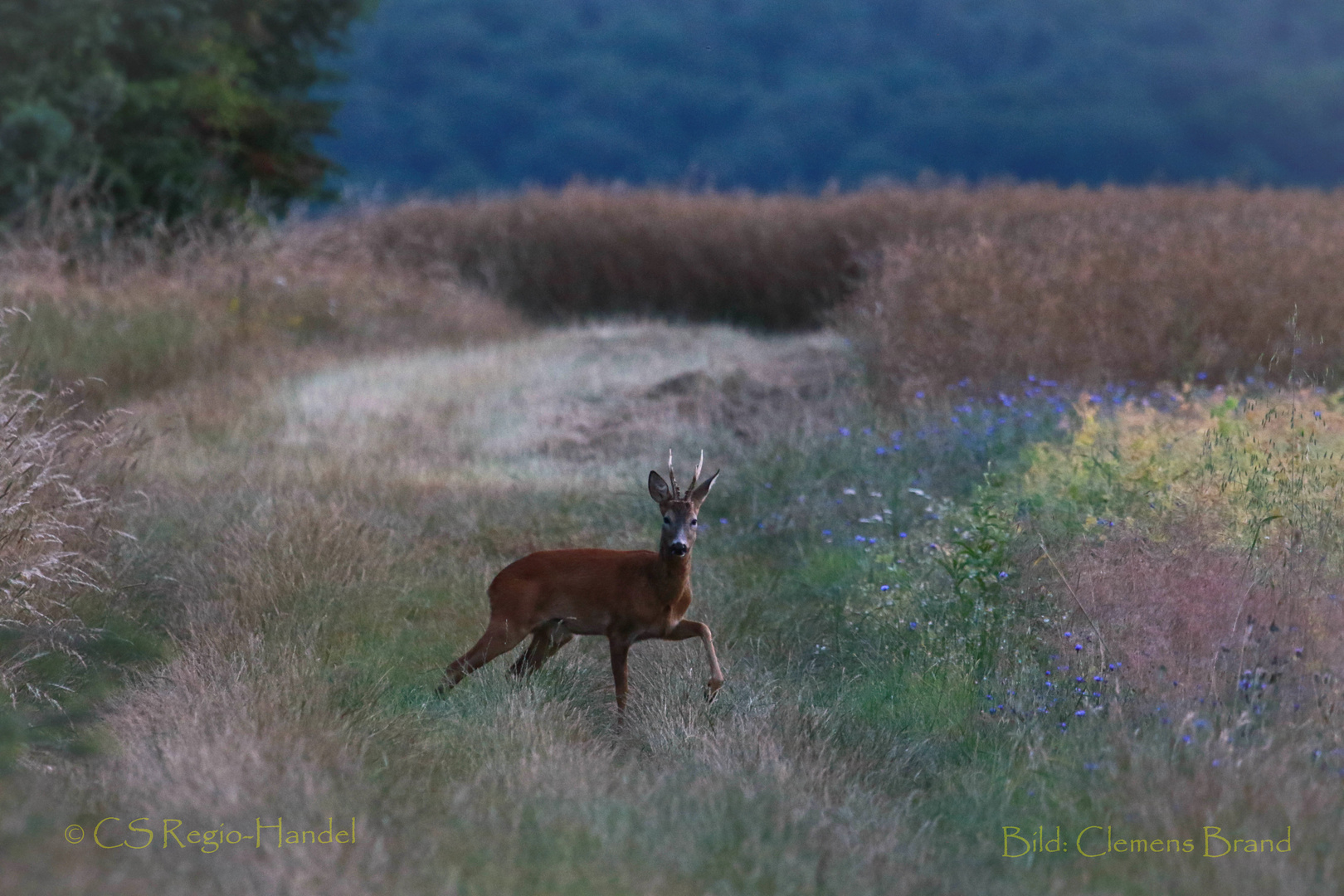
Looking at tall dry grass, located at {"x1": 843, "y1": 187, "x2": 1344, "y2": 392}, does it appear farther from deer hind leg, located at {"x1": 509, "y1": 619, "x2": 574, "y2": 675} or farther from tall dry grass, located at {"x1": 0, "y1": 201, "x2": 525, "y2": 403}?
tall dry grass, located at {"x1": 0, "y1": 201, "x2": 525, "y2": 403}

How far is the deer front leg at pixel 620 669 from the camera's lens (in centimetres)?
503

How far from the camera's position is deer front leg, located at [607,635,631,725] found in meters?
5.03

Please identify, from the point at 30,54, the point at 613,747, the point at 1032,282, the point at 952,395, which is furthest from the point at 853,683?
the point at 30,54


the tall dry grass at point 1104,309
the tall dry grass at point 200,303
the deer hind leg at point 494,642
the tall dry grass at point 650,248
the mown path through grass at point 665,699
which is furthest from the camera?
the tall dry grass at point 650,248

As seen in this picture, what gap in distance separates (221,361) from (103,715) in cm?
928

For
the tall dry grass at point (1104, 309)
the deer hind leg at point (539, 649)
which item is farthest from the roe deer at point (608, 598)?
the tall dry grass at point (1104, 309)

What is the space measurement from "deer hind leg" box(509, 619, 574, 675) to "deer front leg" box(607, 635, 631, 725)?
367 millimetres

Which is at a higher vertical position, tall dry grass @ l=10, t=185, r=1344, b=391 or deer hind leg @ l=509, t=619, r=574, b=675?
tall dry grass @ l=10, t=185, r=1344, b=391

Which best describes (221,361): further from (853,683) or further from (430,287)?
(853,683)

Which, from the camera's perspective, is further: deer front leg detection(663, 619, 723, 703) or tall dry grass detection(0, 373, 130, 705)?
tall dry grass detection(0, 373, 130, 705)

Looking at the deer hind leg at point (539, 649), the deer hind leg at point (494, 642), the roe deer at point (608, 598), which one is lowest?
the deer hind leg at point (539, 649)

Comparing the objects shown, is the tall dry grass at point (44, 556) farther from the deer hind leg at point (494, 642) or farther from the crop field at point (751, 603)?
the deer hind leg at point (494, 642)

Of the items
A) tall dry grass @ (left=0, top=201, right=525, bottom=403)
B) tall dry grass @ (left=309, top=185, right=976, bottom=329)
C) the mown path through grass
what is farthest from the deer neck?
tall dry grass @ (left=309, top=185, right=976, bottom=329)

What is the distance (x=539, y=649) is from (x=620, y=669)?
0.52 m
